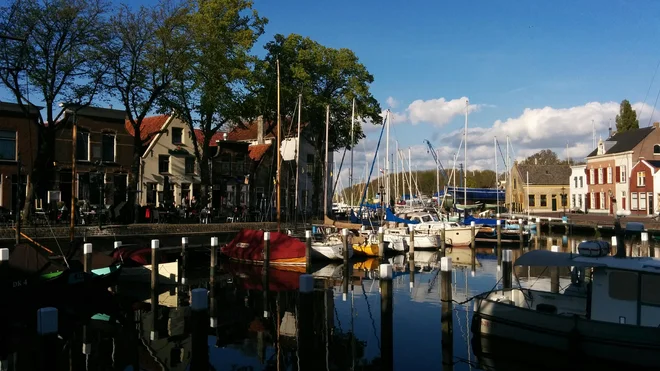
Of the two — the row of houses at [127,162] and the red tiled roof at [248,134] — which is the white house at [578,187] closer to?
the row of houses at [127,162]

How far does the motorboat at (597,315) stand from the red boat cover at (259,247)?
15362mm

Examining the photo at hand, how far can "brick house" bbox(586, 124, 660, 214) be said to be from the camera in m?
65.3

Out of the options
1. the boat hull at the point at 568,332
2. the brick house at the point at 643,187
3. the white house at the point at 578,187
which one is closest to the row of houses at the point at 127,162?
the boat hull at the point at 568,332

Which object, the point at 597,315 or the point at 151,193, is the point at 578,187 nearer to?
the point at 151,193

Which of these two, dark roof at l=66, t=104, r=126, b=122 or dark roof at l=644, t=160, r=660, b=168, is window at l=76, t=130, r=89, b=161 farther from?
dark roof at l=644, t=160, r=660, b=168

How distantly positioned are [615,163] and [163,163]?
5318 cm

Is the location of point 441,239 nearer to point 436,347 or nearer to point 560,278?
point 560,278

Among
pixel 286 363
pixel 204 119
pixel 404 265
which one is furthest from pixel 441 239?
pixel 286 363

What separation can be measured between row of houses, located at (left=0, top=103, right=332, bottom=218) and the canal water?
1307cm

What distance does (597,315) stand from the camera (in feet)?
48.3

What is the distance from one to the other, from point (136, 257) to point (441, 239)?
2167 cm

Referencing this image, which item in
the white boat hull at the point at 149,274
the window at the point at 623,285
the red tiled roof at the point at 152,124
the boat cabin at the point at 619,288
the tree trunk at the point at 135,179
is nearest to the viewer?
the boat cabin at the point at 619,288

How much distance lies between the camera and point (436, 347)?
1598 centimetres

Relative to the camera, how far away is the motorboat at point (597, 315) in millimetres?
Answer: 13484
